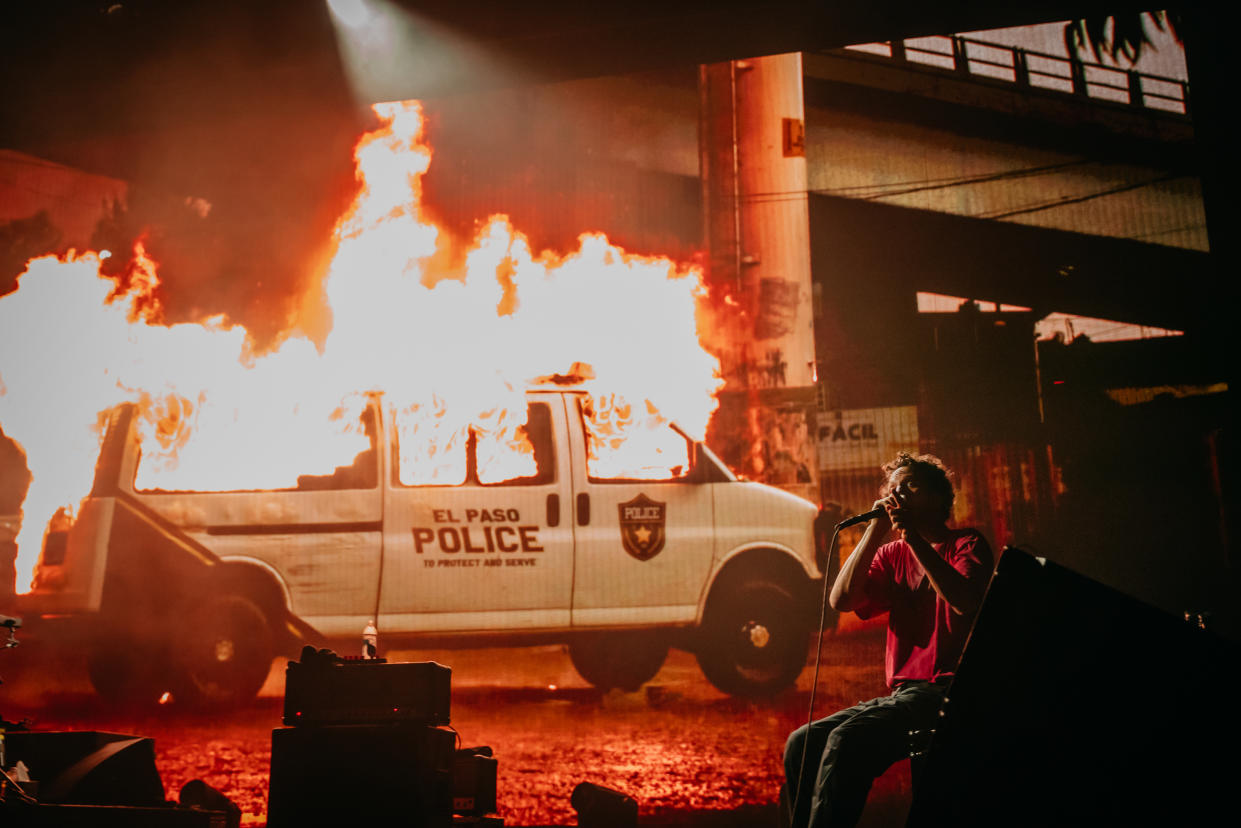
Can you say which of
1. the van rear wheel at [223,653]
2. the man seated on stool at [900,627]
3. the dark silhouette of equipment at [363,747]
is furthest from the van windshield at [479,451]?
the man seated on stool at [900,627]

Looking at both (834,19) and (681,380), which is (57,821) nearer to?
(681,380)

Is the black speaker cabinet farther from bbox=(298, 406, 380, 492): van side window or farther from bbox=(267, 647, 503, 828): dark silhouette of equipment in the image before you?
bbox=(298, 406, 380, 492): van side window

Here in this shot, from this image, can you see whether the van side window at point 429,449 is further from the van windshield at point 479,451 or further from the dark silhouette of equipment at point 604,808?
the dark silhouette of equipment at point 604,808

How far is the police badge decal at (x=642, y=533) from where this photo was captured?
4.48m

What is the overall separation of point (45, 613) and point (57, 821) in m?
1.86

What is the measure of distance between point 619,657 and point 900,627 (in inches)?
73.4

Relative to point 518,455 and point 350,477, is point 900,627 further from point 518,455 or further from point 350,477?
point 350,477

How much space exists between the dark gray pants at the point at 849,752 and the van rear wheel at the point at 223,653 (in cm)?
300

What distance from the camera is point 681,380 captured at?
15.5 feet

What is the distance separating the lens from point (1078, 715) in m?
1.88

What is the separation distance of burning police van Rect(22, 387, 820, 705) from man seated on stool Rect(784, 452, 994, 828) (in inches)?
53.4

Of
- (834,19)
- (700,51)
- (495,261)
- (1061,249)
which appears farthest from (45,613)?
(1061,249)

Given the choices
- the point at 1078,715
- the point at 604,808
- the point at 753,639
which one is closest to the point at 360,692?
the point at 604,808

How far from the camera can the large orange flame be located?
Answer: 4602mm
